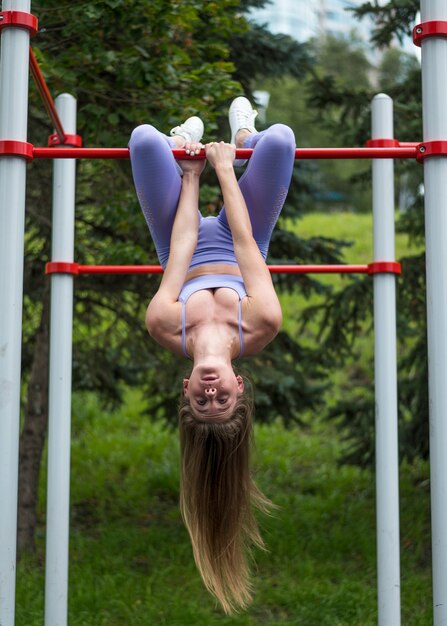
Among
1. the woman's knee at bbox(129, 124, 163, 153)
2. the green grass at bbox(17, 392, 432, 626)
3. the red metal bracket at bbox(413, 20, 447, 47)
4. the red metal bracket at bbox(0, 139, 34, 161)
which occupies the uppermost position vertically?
the red metal bracket at bbox(413, 20, 447, 47)

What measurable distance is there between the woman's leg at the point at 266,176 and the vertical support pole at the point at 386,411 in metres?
1.15

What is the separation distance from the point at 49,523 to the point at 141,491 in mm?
4166

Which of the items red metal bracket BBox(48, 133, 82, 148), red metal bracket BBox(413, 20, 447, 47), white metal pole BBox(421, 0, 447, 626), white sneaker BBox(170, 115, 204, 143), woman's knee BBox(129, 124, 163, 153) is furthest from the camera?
red metal bracket BBox(48, 133, 82, 148)

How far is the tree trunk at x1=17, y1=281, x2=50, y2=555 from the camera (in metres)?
6.94

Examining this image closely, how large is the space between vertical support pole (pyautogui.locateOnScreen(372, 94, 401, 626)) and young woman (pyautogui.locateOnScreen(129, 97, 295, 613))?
1.09m

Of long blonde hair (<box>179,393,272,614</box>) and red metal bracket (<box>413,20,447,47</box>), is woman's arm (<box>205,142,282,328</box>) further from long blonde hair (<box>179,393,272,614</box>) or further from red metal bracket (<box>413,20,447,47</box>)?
red metal bracket (<box>413,20,447,47</box>)

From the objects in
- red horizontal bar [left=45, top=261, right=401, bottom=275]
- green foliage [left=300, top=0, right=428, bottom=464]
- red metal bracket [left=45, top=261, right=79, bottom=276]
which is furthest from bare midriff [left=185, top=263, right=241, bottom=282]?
green foliage [left=300, top=0, right=428, bottom=464]

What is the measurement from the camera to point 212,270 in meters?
3.55

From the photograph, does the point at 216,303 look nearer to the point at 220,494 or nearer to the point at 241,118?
the point at 220,494

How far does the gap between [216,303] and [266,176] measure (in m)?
0.50

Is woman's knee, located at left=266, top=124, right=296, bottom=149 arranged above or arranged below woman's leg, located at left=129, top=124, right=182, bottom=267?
above

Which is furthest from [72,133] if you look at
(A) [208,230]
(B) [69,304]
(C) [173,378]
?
(C) [173,378]

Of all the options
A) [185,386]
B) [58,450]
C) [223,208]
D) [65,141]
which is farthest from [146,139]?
[58,450]

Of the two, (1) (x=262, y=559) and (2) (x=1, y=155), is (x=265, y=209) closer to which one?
(2) (x=1, y=155)
